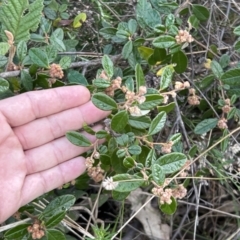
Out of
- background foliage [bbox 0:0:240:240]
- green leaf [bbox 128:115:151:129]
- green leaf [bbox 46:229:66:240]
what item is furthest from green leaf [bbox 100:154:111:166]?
green leaf [bbox 46:229:66:240]

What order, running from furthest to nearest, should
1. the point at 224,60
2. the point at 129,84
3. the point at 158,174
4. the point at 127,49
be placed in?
the point at 224,60, the point at 127,49, the point at 129,84, the point at 158,174

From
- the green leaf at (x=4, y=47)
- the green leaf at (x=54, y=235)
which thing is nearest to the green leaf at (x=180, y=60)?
the green leaf at (x=4, y=47)

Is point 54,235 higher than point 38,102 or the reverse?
the reverse

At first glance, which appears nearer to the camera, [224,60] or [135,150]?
[135,150]

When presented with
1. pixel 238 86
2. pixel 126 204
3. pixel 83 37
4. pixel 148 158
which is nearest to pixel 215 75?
pixel 238 86

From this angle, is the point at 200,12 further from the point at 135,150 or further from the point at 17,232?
the point at 17,232

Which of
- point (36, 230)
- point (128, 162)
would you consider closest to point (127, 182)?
point (128, 162)

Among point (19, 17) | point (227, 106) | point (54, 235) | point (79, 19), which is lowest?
point (54, 235)

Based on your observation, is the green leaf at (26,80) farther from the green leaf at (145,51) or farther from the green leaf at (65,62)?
the green leaf at (145,51)
